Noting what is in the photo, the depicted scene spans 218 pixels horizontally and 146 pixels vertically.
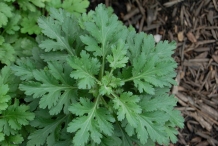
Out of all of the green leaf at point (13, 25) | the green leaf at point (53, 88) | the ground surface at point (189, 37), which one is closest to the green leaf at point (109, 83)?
the green leaf at point (53, 88)

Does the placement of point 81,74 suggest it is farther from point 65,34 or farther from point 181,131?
point 181,131

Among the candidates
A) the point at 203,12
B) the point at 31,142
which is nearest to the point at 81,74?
the point at 31,142

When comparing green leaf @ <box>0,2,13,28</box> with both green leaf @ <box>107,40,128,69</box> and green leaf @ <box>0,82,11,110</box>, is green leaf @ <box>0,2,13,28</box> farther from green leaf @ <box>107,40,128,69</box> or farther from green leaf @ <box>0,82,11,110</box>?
green leaf @ <box>107,40,128,69</box>

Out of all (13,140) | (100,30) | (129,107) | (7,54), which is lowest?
(13,140)

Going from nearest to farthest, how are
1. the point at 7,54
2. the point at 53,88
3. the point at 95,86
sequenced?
the point at 53,88
the point at 95,86
the point at 7,54

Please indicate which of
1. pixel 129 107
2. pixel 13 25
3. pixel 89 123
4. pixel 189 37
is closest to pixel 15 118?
pixel 89 123

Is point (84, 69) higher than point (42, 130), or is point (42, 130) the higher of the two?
point (84, 69)

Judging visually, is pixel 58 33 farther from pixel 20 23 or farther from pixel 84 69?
pixel 20 23
